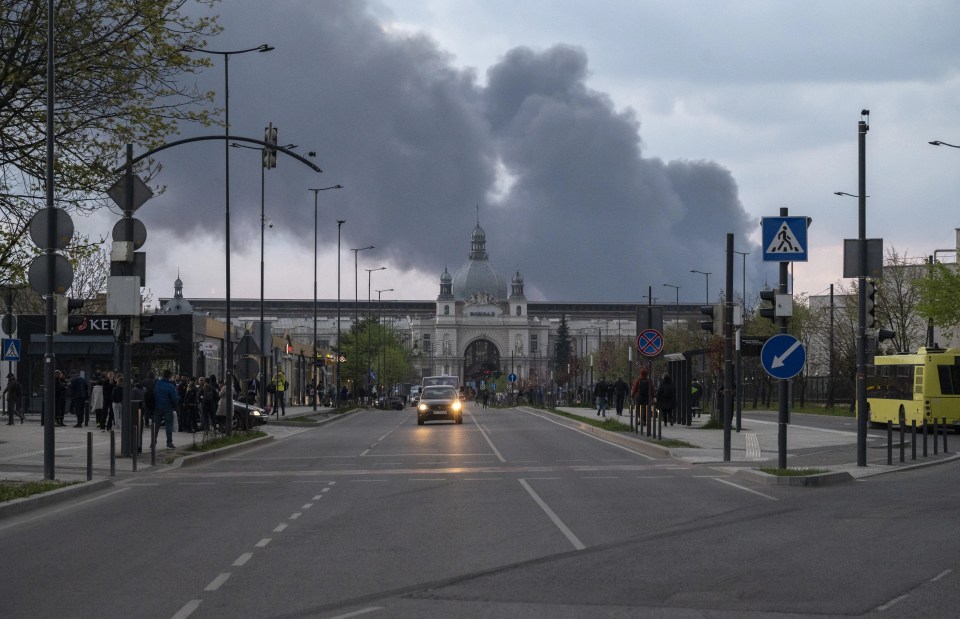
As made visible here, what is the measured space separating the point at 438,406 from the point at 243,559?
42426mm

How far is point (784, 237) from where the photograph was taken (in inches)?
926

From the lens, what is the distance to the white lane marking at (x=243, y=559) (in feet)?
39.4

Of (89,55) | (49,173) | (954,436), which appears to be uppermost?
(89,55)

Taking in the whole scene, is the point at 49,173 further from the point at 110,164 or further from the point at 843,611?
the point at 843,611

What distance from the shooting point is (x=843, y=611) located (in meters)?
9.36

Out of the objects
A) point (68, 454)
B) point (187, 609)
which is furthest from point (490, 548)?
point (68, 454)

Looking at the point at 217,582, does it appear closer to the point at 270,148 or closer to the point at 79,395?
the point at 270,148

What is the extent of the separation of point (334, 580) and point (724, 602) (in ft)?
10.5

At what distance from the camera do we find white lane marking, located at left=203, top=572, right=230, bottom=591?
1058cm

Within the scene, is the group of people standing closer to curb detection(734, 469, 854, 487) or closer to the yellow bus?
the yellow bus

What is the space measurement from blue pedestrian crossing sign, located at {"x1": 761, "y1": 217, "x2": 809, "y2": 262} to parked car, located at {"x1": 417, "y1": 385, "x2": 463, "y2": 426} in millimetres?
31741

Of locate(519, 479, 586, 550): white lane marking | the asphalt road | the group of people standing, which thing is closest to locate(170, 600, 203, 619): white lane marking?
the asphalt road

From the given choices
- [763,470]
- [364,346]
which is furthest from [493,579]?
[364,346]

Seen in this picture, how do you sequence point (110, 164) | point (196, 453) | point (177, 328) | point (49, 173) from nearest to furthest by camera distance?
1. point (49, 173)
2. point (110, 164)
3. point (196, 453)
4. point (177, 328)
